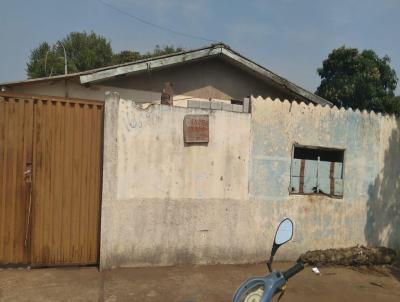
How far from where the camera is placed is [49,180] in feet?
Answer: 18.6

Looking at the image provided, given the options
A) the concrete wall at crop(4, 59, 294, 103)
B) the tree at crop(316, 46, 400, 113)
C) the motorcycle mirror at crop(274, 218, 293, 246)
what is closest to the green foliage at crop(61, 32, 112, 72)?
the tree at crop(316, 46, 400, 113)

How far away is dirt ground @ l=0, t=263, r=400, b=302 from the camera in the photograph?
501 centimetres

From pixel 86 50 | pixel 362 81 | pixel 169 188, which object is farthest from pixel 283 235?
pixel 86 50

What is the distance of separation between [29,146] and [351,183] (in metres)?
5.18

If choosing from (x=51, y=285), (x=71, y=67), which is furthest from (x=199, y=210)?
(x=71, y=67)

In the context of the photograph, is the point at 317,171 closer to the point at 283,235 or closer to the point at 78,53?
the point at 283,235

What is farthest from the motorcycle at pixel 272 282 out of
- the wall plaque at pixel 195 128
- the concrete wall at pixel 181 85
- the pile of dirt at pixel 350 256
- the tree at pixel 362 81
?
the tree at pixel 362 81

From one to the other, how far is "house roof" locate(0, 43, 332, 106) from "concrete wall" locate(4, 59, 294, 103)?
37 centimetres

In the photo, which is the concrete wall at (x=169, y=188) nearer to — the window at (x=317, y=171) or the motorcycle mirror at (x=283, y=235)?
the window at (x=317, y=171)

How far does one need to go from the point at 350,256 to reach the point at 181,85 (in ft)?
15.3

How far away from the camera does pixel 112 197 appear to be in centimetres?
584

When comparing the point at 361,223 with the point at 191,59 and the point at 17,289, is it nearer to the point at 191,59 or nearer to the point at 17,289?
the point at 191,59

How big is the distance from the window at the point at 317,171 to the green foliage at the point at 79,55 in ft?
66.1

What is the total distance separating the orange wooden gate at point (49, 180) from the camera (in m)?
5.53
